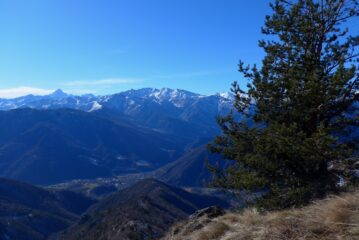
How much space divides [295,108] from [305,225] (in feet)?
38.8

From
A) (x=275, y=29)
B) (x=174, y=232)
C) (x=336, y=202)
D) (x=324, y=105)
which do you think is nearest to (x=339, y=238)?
(x=336, y=202)

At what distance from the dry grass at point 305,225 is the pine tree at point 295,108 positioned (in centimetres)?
707

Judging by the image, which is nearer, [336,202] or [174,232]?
[336,202]

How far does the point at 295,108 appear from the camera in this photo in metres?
21.8

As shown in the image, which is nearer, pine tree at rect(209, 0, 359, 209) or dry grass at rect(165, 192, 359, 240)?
dry grass at rect(165, 192, 359, 240)

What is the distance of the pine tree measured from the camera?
20203mm

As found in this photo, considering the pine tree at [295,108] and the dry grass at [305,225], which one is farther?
the pine tree at [295,108]

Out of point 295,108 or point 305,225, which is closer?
point 305,225

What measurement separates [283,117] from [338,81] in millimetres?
4340

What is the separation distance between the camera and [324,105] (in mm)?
21109

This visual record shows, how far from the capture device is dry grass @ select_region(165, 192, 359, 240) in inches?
390

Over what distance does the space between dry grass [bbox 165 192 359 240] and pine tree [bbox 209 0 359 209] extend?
7068 mm

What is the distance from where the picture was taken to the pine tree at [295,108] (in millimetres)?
20203

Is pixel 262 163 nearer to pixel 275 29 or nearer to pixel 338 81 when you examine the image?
pixel 338 81
